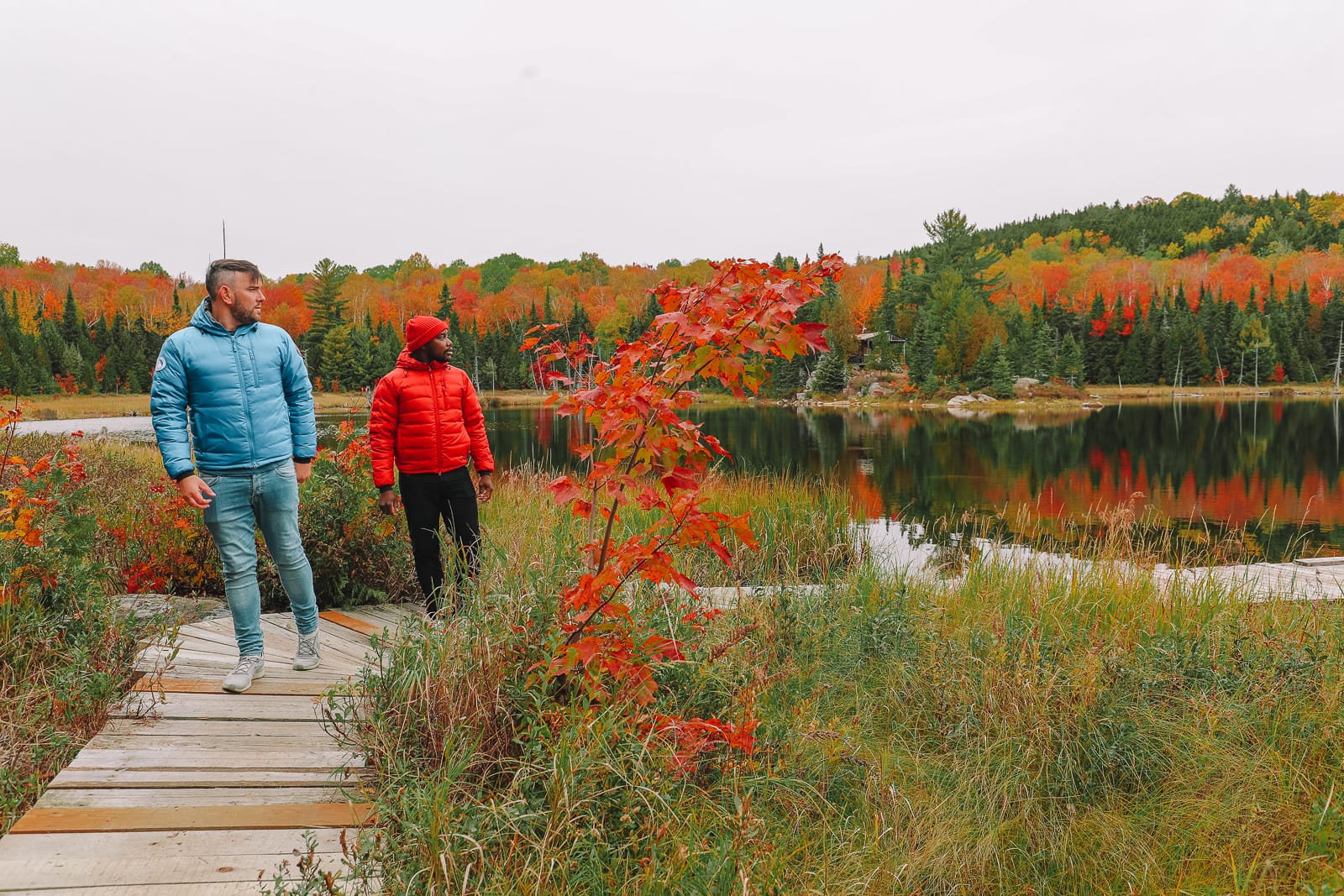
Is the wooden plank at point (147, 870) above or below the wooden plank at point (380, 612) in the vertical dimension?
above

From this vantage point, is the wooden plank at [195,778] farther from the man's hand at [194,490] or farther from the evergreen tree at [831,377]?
the evergreen tree at [831,377]

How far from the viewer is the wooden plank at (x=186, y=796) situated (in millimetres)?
2594

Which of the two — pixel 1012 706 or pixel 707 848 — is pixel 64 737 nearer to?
pixel 707 848

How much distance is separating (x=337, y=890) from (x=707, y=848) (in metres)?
1.04

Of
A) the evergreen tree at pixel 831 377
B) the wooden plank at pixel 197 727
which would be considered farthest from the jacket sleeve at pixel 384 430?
the evergreen tree at pixel 831 377

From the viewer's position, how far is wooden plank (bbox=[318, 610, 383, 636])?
15.3ft

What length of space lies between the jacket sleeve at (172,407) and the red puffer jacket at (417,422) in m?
1.21

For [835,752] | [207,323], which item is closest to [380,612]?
[207,323]

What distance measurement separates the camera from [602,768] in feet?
8.20

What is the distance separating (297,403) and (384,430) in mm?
883

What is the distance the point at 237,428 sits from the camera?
3.46m

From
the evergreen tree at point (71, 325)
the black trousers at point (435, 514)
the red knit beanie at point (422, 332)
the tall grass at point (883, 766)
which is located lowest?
the tall grass at point (883, 766)

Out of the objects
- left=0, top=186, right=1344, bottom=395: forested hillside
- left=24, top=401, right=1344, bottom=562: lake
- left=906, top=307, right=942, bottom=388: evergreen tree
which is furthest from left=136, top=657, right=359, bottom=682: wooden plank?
left=906, top=307, right=942, bottom=388: evergreen tree

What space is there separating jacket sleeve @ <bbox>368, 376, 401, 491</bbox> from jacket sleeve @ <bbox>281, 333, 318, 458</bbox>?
0.79 metres
